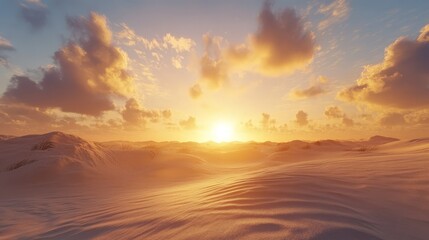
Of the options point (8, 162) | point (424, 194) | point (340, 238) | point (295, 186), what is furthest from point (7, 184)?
point (424, 194)

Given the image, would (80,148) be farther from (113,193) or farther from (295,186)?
(295,186)

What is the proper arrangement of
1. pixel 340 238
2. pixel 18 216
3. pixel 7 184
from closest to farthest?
pixel 340 238, pixel 18 216, pixel 7 184

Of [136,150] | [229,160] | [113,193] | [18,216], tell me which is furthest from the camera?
[229,160]

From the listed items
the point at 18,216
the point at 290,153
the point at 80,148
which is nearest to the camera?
the point at 18,216

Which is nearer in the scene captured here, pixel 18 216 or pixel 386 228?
pixel 386 228

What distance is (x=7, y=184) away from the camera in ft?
26.5

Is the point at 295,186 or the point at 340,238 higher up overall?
the point at 295,186

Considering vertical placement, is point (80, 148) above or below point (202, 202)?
above

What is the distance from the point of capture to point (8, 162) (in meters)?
10.2

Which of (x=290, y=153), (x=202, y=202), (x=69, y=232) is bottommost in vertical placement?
(x=69, y=232)

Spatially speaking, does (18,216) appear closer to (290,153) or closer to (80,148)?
A: (80,148)

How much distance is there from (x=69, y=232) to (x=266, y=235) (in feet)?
9.16

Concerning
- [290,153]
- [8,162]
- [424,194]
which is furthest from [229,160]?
[424,194]

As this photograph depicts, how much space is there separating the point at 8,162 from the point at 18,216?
6.56m
